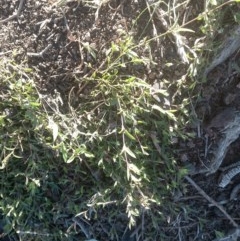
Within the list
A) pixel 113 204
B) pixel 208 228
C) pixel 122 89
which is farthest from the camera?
pixel 208 228

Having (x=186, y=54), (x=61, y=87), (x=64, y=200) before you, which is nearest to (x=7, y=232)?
(x=64, y=200)

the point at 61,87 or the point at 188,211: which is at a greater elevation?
the point at 61,87

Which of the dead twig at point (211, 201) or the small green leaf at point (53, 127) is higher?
the small green leaf at point (53, 127)

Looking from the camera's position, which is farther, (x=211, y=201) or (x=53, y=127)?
(x=211, y=201)

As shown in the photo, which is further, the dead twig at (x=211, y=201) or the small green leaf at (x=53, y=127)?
the dead twig at (x=211, y=201)

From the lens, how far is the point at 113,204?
2.22 meters

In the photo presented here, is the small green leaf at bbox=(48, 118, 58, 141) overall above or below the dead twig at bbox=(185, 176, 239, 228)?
above

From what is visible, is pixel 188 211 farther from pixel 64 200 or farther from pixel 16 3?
pixel 16 3

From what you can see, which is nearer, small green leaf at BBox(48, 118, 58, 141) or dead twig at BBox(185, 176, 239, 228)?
small green leaf at BBox(48, 118, 58, 141)

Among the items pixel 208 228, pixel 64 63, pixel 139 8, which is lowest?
pixel 208 228

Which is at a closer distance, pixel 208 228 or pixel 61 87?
pixel 61 87

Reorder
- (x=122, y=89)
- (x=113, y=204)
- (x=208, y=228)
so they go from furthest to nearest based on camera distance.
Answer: (x=208, y=228)
(x=113, y=204)
(x=122, y=89)

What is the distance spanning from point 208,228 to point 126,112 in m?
0.74

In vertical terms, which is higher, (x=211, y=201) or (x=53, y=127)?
(x=53, y=127)
